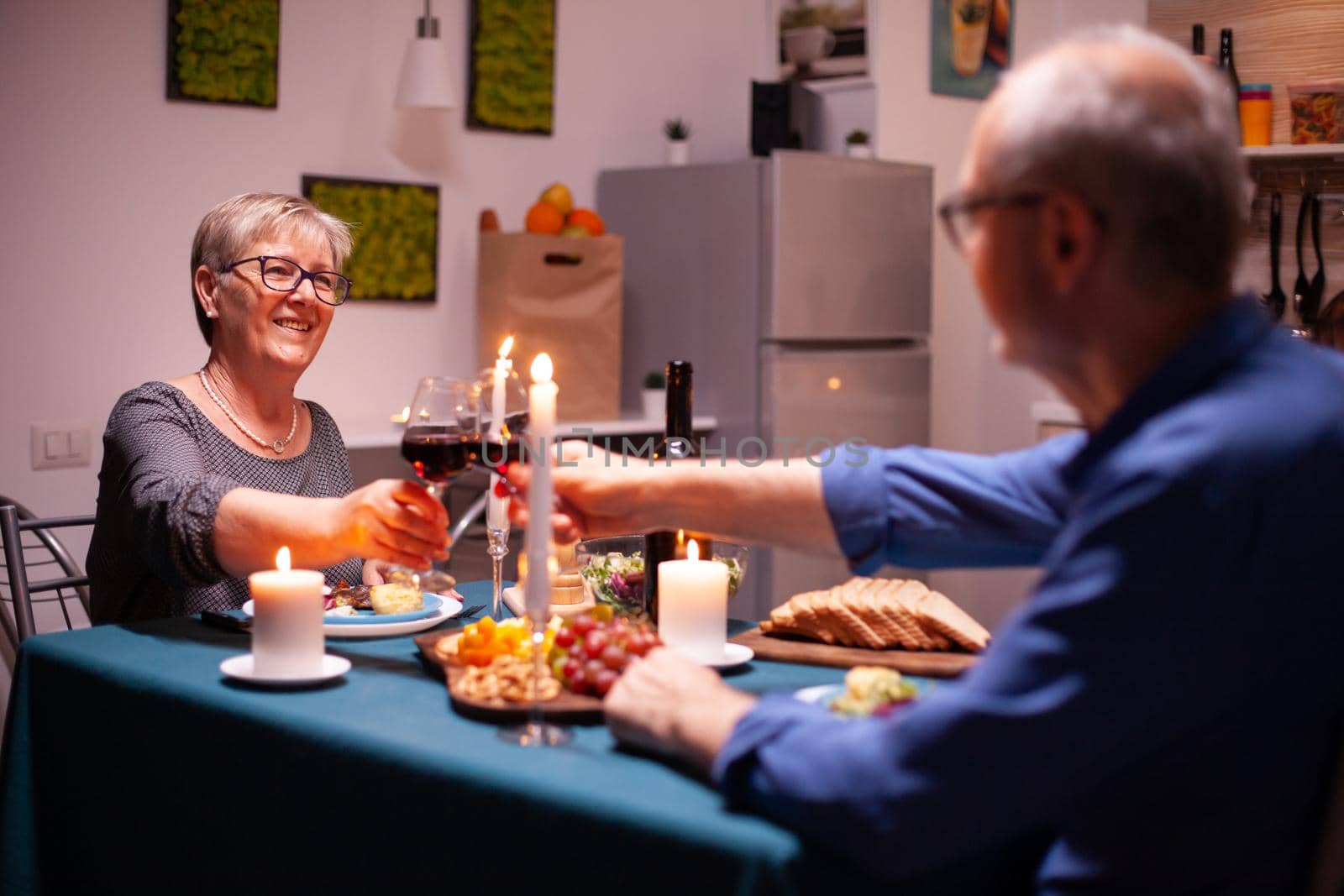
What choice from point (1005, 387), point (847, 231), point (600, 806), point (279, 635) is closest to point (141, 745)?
point (279, 635)

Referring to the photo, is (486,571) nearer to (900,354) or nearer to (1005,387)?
(900,354)

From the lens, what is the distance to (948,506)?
4.64 ft

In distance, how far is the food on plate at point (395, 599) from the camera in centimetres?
177

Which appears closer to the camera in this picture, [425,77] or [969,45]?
[425,77]

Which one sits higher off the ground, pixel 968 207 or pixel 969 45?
pixel 969 45

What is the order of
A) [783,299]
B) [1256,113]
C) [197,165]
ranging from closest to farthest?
[197,165]
[1256,113]
[783,299]

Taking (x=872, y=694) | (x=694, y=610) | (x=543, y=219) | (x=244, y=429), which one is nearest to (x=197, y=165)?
(x=543, y=219)

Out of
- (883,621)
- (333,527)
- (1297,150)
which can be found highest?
(1297,150)

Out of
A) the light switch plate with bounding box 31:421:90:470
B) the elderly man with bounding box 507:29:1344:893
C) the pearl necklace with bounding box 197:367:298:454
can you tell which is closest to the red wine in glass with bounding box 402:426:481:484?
the elderly man with bounding box 507:29:1344:893

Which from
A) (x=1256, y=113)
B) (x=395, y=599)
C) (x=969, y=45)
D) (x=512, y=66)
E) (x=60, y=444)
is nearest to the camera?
(x=395, y=599)

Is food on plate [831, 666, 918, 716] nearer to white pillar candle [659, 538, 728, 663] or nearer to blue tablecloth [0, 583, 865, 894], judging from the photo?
blue tablecloth [0, 583, 865, 894]

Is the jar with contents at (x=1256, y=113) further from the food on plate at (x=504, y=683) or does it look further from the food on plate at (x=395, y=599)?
the food on plate at (x=504, y=683)

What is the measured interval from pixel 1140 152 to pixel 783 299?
10.1ft

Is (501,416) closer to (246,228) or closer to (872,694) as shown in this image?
(872,694)
